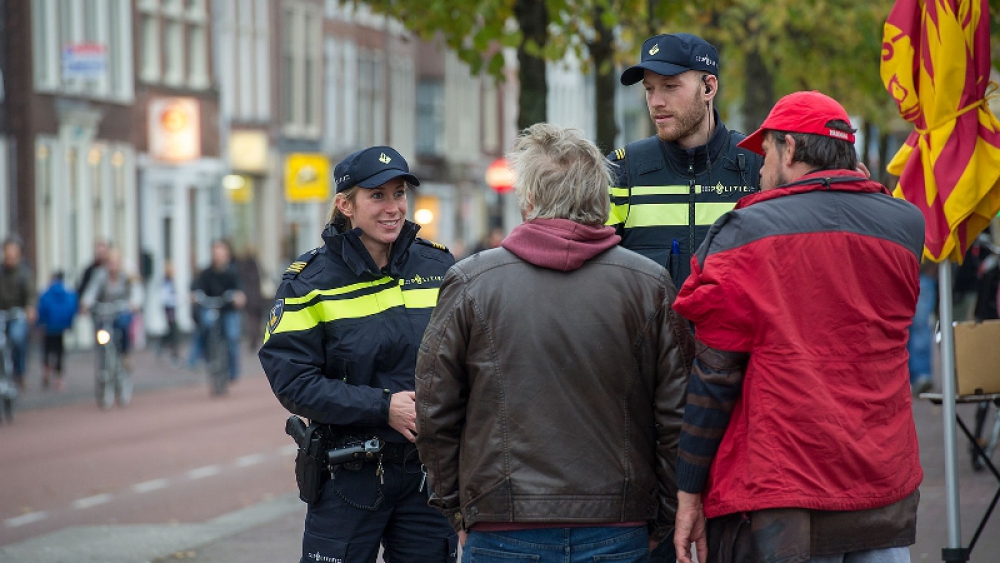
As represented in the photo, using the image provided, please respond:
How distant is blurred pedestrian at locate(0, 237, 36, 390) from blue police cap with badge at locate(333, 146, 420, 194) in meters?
14.2

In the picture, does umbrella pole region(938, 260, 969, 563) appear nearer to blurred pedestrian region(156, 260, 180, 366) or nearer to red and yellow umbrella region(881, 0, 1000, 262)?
red and yellow umbrella region(881, 0, 1000, 262)

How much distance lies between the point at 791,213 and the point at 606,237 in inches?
18.8

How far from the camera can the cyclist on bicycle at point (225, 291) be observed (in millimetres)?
20734

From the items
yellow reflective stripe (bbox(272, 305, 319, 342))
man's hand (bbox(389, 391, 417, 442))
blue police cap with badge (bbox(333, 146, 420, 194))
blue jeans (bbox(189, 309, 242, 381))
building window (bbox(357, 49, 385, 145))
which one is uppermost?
building window (bbox(357, 49, 385, 145))

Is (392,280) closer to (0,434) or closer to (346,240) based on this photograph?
(346,240)

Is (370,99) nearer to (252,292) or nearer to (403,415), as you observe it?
(252,292)

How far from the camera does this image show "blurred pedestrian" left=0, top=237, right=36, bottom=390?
18.5 meters

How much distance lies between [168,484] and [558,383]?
859 cm

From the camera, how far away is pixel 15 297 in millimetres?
18594

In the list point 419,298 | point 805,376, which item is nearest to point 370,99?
point 419,298

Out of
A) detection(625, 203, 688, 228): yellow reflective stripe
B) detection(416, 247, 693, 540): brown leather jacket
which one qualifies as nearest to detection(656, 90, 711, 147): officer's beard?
detection(625, 203, 688, 228): yellow reflective stripe

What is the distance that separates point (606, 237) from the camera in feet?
13.4

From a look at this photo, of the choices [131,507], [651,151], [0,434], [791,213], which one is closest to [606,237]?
[791,213]

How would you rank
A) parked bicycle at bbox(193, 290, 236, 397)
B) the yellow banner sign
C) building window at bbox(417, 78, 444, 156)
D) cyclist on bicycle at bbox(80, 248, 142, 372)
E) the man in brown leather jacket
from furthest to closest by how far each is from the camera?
building window at bbox(417, 78, 444, 156) < the yellow banner sign < parked bicycle at bbox(193, 290, 236, 397) < cyclist on bicycle at bbox(80, 248, 142, 372) < the man in brown leather jacket
